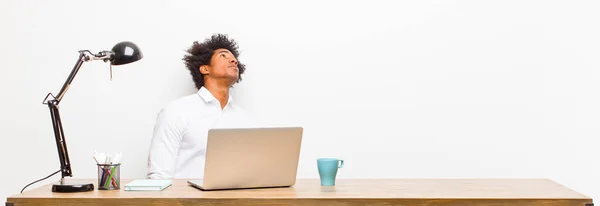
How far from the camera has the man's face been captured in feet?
10.4

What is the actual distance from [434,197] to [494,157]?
1.71m

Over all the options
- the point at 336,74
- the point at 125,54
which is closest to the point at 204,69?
the point at 336,74

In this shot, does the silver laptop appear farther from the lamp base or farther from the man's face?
the man's face

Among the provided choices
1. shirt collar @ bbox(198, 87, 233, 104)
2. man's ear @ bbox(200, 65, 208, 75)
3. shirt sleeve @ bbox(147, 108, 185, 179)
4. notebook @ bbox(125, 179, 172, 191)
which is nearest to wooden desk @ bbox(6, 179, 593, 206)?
notebook @ bbox(125, 179, 172, 191)

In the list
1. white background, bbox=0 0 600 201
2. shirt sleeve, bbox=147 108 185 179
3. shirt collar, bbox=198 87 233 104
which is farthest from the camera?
white background, bbox=0 0 600 201

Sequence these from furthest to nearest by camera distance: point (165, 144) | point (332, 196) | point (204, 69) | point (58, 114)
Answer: point (204, 69) < point (165, 144) < point (58, 114) < point (332, 196)

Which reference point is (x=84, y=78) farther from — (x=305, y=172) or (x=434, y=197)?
(x=434, y=197)

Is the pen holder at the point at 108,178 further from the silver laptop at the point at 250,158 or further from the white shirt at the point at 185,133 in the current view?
the white shirt at the point at 185,133

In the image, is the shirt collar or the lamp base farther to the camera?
the shirt collar

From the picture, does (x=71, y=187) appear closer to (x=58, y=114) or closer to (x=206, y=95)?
(x=58, y=114)

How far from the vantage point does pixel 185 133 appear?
9.98ft

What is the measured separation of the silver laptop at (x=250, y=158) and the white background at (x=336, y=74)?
129 cm

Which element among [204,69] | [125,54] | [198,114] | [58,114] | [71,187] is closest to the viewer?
[71,187]

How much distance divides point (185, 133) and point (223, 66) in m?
0.37
